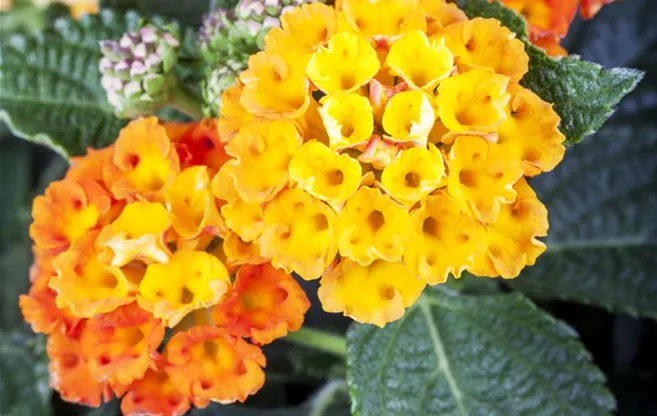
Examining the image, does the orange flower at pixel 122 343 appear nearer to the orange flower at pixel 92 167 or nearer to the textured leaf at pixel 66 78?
A: the orange flower at pixel 92 167

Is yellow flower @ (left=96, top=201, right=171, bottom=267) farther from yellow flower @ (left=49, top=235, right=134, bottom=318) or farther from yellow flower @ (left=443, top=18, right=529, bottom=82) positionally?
yellow flower @ (left=443, top=18, right=529, bottom=82)

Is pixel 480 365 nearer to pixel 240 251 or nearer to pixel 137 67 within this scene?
pixel 240 251

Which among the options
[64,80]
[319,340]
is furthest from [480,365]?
[64,80]

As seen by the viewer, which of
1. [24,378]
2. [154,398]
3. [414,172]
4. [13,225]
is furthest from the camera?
[13,225]

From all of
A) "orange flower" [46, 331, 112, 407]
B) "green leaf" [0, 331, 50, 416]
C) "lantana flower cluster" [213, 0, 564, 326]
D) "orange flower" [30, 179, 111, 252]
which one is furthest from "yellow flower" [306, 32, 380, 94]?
"green leaf" [0, 331, 50, 416]

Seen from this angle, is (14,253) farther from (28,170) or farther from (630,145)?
(630,145)

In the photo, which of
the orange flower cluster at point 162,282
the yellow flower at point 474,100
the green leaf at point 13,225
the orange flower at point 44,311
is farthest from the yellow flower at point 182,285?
the green leaf at point 13,225

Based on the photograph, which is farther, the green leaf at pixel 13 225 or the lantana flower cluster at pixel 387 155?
the green leaf at pixel 13 225
